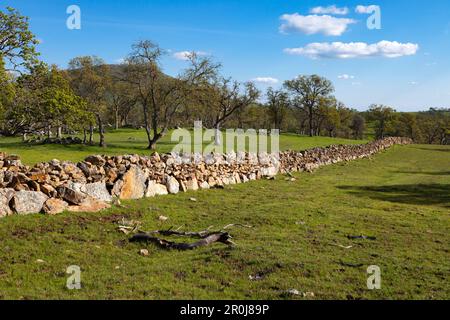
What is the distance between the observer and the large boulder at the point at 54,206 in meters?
12.0

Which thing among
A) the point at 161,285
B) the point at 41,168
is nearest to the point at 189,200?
the point at 41,168

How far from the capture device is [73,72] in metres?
42.3

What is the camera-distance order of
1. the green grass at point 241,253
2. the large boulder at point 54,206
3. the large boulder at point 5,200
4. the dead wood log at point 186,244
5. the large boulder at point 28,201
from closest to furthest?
the green grass at point 241,253 → the dead wood log at point 186,244 → the large boulder at point 5,200 → the large boulder at point 28,201 → the large boulder at point 54,206

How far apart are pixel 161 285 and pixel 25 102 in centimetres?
1452

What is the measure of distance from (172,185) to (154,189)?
3.79 ft

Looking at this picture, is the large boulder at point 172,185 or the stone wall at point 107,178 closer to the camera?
the stone wall at point 107,178

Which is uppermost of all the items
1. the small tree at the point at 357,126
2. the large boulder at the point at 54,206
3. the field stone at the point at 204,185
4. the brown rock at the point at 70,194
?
the small tree at the point at 357,126

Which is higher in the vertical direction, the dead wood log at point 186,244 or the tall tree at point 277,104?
the tall tree at point 277,104

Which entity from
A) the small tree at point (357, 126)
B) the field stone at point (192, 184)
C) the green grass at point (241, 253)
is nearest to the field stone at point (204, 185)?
the field stone at point (192, 184)

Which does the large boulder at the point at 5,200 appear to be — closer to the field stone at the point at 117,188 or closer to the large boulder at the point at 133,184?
the field stone at the point at 117,188

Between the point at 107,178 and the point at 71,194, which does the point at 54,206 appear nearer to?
the point at 71,194

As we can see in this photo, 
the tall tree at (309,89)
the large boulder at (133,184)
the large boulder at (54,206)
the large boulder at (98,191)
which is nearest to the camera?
the large boulder at (54,206)

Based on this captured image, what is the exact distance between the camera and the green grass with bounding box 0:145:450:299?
7.62 meters

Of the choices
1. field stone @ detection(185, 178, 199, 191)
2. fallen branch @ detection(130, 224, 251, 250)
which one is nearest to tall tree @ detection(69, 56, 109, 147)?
field stone @ detection(185, 178, 199, 191)
